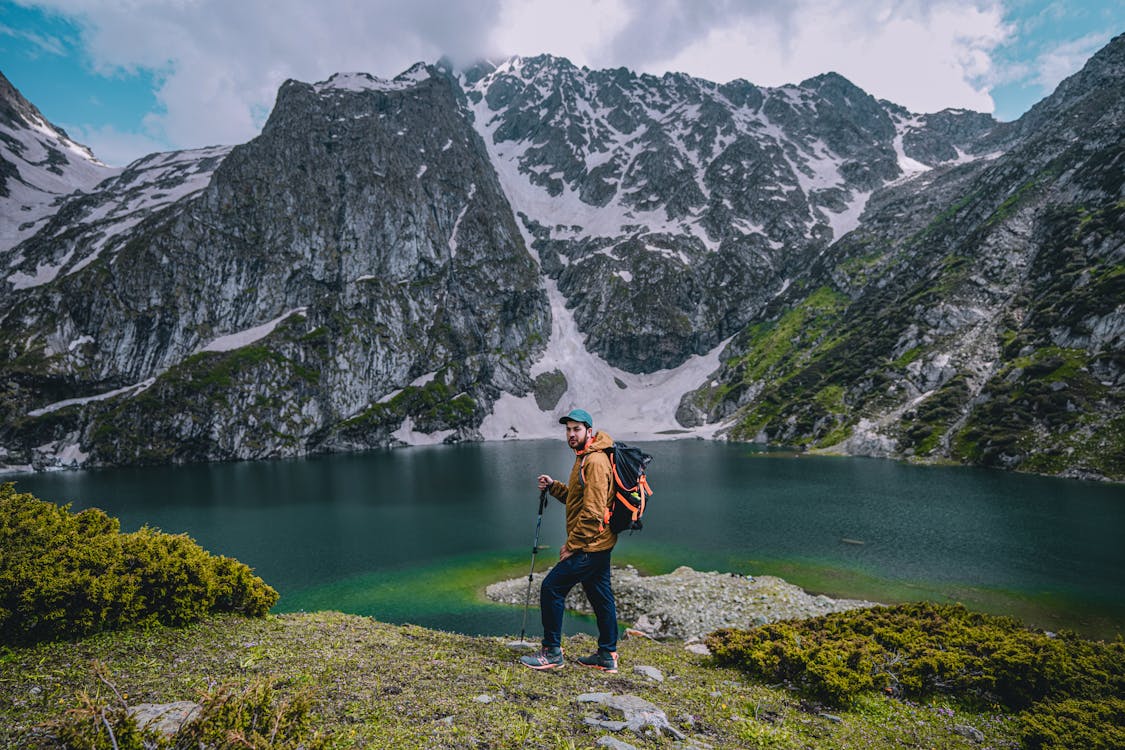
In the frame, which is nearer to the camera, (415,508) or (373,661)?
(373,661)

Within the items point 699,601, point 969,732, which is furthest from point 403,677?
point 699,601

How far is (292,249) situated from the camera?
171125mm

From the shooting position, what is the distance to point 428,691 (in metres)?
7.83

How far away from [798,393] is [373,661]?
13950cm

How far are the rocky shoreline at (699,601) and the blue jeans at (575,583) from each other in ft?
56.2

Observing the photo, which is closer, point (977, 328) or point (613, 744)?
point (613, 744)

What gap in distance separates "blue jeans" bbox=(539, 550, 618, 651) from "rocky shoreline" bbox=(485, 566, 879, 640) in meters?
17.1

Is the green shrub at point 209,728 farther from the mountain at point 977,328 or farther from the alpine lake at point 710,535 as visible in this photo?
the mountain at point 977,328

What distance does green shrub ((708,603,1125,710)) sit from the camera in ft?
33.6

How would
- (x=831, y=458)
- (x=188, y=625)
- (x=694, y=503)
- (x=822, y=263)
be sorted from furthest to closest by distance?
(x=822, y=263) → (x=831, y=458) → (x=694, y=503) → (x=188, y=625)

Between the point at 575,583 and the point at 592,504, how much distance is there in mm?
1481

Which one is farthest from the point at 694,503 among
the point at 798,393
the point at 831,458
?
the point at 798,393

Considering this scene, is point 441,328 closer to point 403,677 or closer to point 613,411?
point 613,411

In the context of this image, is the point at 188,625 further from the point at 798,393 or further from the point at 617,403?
the point at 617,403
